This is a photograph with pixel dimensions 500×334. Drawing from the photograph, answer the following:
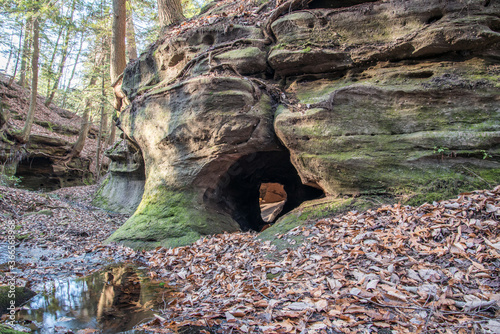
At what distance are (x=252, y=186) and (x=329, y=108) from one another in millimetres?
5040

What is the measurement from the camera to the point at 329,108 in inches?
262

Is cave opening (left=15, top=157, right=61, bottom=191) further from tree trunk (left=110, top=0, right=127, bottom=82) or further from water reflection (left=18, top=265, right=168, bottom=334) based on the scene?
water reflection (left=18, top=265, right=168, bottom=334)

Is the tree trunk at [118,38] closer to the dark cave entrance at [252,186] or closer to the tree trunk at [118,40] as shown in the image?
the tree trunk at [118,40]

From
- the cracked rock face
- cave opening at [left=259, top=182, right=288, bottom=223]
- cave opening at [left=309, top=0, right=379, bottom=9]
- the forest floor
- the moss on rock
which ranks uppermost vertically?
cave opening at [left=309, top=0, right=379, bottom=9]

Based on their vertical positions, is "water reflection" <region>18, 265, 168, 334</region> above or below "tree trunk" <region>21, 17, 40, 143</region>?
below

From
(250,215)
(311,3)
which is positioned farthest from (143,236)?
(311,3)

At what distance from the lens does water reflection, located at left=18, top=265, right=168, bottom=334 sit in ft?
10.8

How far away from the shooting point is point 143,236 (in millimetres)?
6984

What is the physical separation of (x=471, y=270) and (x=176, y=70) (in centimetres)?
904

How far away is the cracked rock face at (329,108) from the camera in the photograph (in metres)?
5.96

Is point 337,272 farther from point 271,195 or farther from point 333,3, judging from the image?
point 271,195

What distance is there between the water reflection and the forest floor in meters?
0.31

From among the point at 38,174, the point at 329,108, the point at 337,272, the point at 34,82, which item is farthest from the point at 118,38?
the point at 337,272

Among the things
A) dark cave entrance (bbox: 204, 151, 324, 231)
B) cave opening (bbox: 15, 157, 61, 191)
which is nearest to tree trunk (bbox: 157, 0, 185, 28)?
dark cave entrance (bbox: 204, 151, 324, 231)
